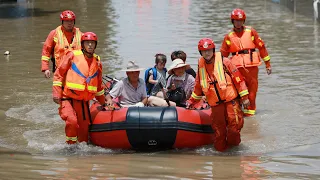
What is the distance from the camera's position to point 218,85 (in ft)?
32.0

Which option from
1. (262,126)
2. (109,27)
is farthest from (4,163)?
(109,27)

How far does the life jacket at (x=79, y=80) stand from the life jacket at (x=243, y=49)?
112 inches

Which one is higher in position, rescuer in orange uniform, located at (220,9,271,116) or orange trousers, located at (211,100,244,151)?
rescuer in orange uniform, located at (220,9,271,116)

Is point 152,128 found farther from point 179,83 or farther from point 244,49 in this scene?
point 244,49

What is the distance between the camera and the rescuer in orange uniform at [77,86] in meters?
9.95

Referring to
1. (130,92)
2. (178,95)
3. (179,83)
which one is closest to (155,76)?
(179,83)

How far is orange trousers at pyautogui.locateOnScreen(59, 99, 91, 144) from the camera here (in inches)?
390

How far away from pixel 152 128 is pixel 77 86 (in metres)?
1.09

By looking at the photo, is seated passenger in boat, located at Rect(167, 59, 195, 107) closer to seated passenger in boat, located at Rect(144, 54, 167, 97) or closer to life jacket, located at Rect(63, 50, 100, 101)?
seated passenger in boat, located at Rect(144, 54, 167, 97)

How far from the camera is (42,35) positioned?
944 inches

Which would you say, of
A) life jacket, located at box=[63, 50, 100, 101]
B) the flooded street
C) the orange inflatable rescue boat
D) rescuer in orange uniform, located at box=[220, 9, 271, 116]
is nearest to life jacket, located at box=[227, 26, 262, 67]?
rescuer in orange uniform, located at box=[220, 9, 271, 116]

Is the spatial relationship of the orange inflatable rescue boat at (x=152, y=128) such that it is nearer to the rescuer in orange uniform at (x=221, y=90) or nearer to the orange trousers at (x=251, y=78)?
the rescuer in orange uniform at (x=221, y=90)

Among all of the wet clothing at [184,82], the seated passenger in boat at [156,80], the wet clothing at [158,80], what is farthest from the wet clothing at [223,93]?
the wet clothing at [158,80]

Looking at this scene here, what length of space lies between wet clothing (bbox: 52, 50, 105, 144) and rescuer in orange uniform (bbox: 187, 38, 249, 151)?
55.1 inches
